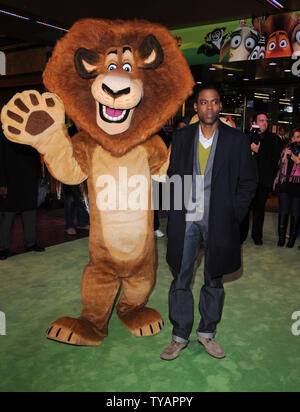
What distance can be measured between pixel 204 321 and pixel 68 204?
10.3 feet

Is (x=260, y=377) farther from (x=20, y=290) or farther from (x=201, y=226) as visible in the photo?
(x=20, y=290)

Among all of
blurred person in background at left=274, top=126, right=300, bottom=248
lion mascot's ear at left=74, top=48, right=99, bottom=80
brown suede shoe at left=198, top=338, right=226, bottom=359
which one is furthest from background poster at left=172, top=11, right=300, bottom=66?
brown suede shoe at left=198, top=338, right=226, bottom=359

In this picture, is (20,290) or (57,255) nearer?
(20,290)

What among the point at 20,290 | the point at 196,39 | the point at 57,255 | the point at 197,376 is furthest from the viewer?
the point at 196,39

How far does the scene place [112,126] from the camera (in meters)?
2.05

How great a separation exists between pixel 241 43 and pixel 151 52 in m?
4.77

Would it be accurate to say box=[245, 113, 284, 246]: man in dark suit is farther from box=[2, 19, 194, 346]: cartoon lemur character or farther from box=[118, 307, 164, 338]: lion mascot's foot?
box=[2, 19, 194, 346]: cartoon lemur character

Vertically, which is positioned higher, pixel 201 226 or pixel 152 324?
pixel 201 226

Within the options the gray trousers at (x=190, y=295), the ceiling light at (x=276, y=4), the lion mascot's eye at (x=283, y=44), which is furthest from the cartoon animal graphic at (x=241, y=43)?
the gray trousers at (x=190, y=295)

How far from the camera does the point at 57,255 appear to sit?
4.00 m

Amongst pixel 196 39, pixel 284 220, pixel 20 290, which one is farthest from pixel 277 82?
pixel 20 290

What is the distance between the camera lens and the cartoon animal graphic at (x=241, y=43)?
6.21 metres

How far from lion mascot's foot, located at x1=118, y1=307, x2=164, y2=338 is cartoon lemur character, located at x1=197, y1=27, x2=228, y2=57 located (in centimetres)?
531

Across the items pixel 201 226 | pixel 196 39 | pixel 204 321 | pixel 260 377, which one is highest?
pixel 196 39
